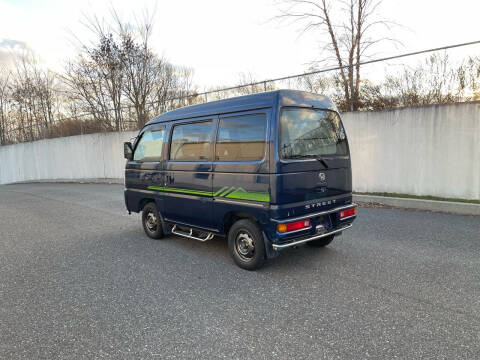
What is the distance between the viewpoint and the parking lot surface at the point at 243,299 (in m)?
2.62

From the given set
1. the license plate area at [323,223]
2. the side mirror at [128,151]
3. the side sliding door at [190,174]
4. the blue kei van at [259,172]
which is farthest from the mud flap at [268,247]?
the side mirror at [128,151]

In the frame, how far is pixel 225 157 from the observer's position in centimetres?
433

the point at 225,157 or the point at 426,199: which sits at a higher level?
the point at 225,157

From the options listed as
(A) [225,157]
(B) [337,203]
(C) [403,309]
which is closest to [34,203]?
(A) [225,157]

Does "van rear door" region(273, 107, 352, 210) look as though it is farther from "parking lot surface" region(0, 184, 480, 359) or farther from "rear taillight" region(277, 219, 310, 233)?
"parking lot surface" region(0, 184, 480, 359)

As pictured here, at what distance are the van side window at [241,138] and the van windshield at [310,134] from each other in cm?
28

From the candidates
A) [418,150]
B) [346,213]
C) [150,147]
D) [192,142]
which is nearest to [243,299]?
[346,213]

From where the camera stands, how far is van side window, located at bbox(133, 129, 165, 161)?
5.46 metres

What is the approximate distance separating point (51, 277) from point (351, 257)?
4.13m

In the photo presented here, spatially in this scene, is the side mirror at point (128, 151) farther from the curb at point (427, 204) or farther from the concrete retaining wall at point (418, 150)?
the concrete retaining wall at point (418, 150)

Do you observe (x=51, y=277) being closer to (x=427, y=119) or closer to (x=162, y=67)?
(x=427, y=119)

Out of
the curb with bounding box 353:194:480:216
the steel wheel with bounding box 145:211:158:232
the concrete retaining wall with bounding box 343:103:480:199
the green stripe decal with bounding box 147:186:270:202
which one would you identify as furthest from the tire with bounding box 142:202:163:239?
the concrete retaining wall with bounding box 343:103:480:199

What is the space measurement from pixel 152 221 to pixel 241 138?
8.73 ft

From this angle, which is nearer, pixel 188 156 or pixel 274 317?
pixel 274 317
